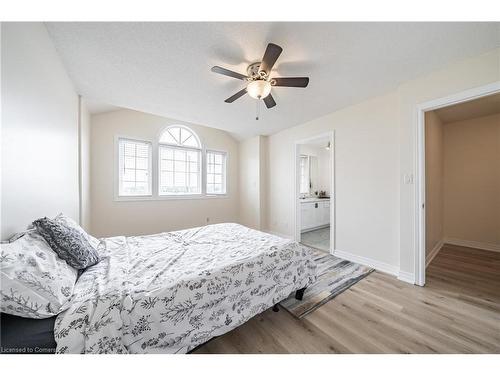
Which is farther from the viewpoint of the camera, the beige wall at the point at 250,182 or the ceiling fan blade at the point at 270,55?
the beige wall at the point at 250,182

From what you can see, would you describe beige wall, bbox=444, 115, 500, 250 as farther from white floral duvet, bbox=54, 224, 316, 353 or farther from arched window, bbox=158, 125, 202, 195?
arched window, bbox=158, 125, 202, 195

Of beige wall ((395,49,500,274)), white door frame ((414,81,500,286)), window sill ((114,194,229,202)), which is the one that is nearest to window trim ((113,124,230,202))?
window sill ((114,194,229,202))

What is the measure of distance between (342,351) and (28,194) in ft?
8.34

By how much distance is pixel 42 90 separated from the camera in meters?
1.52

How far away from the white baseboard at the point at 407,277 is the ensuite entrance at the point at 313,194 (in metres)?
1.14

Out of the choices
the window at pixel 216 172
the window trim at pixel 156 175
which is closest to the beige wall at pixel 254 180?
the window at pixel 216 172

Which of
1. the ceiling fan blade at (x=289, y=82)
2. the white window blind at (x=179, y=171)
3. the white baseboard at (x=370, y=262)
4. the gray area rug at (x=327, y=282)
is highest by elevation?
the ceiling fan blade at (x=289, y=82)

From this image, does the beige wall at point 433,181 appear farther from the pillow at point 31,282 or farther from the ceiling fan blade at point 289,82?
the pillow at point 31,282

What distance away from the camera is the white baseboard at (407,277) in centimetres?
218

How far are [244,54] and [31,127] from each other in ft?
5.95

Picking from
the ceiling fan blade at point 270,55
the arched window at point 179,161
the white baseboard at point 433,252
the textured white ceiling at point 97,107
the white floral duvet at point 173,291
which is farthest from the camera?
the arched window at point 179,161

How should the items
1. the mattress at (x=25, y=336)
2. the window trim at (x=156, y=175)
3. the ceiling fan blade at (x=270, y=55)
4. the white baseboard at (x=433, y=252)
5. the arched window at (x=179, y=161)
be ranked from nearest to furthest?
the mattress at (x=25, y=336) < the ceiling fan blade at (x=270, y=55) < the white baseboard at (x=433, y=252) < the window trim at (x=156, y=175) < the arched window at (x=179, y=161)

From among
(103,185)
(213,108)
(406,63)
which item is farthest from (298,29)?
(103,185)

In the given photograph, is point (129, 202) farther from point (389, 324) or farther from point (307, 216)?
point (389, 324)
